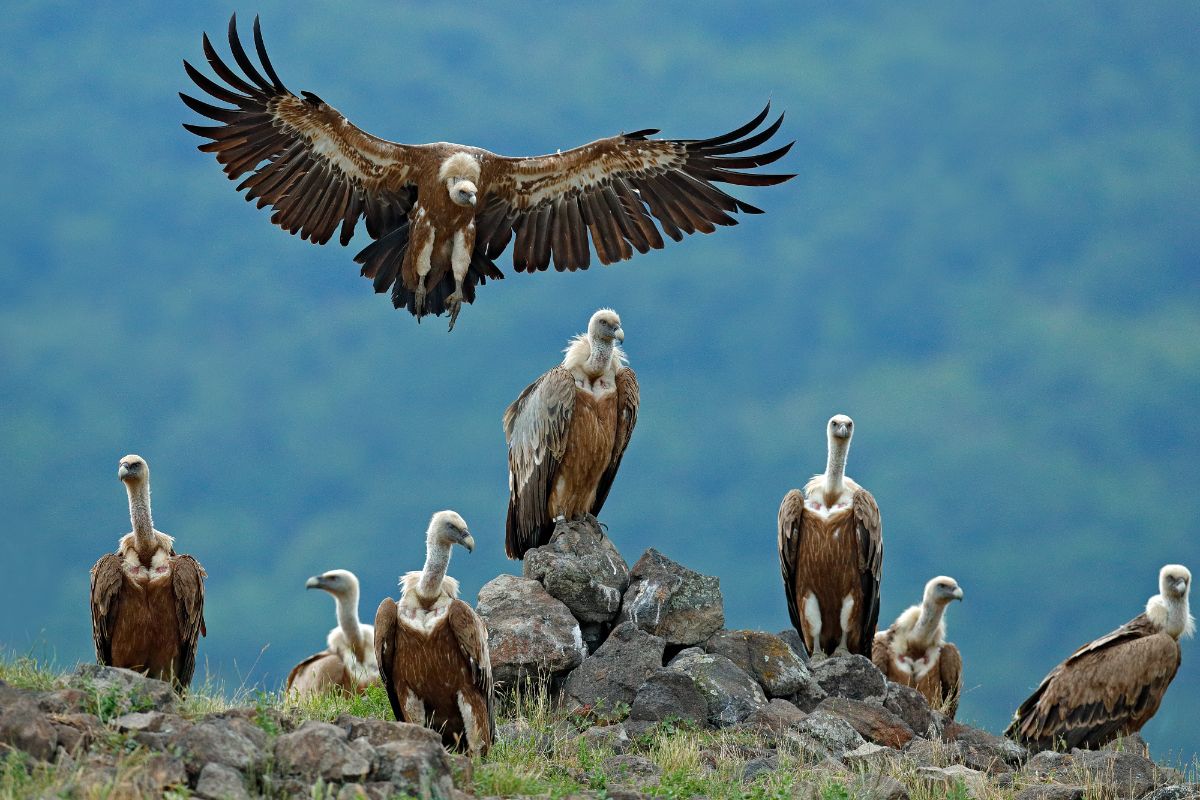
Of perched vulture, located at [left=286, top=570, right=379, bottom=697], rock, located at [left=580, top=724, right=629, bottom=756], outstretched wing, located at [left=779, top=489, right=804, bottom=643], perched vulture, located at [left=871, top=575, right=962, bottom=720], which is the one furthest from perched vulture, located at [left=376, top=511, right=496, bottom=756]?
perched vulture, located at [left=871, top=575, right=962, bottom=720]

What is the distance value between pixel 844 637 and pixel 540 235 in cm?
421

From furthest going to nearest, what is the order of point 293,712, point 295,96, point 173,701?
point 295,96 < point 293,712 < point 173,701

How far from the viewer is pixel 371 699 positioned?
10.1 meters

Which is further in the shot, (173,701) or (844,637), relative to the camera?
(844,637)

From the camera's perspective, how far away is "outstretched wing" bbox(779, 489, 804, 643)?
40.5 ft

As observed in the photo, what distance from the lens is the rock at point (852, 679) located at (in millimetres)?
11273

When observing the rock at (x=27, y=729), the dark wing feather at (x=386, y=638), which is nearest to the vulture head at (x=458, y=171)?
the dark wing feather at (x=386, y=638)

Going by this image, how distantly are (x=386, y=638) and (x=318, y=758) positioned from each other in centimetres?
223

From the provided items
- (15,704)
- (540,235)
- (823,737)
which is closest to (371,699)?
(823,737)

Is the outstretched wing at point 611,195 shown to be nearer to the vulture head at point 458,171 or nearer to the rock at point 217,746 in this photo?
the vulture head at point 458,171

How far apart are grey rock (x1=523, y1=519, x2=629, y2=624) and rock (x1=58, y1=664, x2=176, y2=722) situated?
418cm

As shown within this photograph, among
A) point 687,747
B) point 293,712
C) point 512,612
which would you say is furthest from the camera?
point 512,612

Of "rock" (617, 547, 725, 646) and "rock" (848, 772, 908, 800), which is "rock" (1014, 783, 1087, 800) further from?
"rock" (617, 547, 725, 646)

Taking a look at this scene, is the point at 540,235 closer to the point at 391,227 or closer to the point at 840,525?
the point at 391,227
